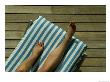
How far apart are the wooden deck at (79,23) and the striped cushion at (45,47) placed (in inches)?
17.9

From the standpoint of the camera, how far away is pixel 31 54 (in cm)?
246

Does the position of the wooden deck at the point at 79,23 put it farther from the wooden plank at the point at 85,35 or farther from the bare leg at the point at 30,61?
the bare leg at the point at 30,61

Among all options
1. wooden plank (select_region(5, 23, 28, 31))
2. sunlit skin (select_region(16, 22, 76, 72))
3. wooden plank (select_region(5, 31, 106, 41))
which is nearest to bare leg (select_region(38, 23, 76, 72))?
sunlit skin (select_region(16, 22, 76, 72))

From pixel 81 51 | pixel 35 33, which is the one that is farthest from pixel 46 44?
pixel 81 51

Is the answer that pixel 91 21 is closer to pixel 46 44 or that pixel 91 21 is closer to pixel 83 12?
pixel 83 12

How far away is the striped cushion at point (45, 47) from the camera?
2.40 metres

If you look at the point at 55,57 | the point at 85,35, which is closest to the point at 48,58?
the point at 55,57

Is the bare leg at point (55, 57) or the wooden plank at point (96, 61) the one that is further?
the wooden plank at point (96, 61)

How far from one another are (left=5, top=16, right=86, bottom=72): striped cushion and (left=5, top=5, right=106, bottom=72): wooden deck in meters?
0.46

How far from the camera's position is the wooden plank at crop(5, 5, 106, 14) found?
115 inches

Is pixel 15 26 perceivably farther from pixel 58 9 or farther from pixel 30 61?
pixel 30 61

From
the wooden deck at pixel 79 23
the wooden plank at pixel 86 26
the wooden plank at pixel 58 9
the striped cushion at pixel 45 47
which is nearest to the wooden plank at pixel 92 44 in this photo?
the wooden deck at pixel 79 23

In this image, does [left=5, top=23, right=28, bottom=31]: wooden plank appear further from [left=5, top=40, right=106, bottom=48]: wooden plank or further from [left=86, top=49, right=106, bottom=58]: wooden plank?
[left=86, top=49, right=106, bottom=58]: wooden plank

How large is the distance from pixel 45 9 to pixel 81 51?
2.40 ft
